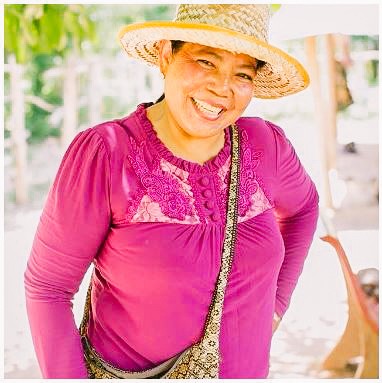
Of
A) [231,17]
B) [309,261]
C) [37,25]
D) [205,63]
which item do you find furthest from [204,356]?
[309,261]

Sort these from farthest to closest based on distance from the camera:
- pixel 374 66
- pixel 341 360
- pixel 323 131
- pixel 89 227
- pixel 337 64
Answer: pixel 374 66 < pixel 337 64 < pixel 323 131 < pixel 341 360 < pixel 89 227

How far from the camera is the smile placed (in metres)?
1.67

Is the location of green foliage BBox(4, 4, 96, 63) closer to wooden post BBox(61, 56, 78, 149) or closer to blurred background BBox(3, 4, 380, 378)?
blurred background BBox(3, 4, 380, 378)

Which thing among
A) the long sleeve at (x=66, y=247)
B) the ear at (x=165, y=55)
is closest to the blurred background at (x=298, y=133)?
the ear at (x=165, y=55)

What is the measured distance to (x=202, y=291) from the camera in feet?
5.52

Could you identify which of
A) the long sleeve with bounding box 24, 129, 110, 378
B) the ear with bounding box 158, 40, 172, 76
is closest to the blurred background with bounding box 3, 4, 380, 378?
the ear with bounding box 158, 40, 172, 76

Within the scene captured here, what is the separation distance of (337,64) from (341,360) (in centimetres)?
304

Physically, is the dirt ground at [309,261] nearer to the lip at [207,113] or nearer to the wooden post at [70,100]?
the wooden post at [70,100]

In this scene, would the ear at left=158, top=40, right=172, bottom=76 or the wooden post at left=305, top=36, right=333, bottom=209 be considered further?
the wooden post at left=305, top=36, right=333, bottom=209

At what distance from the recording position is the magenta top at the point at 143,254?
63.7 inches

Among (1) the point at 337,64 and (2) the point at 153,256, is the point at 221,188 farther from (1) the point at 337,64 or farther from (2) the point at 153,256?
(1) the point at 337,64

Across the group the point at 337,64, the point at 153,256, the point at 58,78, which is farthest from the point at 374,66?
the point at 153,256

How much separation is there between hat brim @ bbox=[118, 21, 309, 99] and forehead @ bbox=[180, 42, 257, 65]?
24 mm

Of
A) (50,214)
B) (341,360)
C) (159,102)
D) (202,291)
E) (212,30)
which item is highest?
(212,30)
